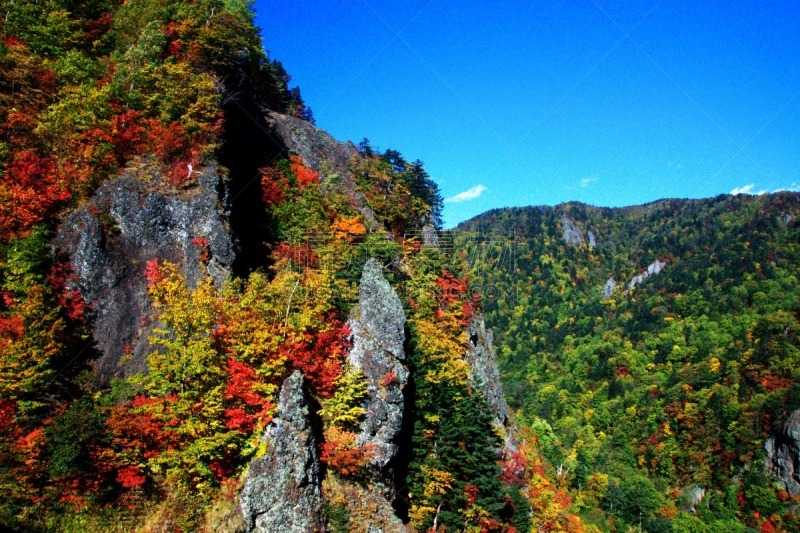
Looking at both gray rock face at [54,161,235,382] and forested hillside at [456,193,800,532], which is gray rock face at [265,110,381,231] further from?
forested hillside at [456,193,800,532]

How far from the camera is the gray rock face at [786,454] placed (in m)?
85.2

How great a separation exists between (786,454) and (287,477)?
108 m

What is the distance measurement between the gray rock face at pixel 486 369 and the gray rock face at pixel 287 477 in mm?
17122

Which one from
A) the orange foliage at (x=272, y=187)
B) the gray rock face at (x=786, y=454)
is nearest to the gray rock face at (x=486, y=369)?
the orange foliage at (x=272, y=187)

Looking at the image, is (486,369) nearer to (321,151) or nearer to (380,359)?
(380,359)

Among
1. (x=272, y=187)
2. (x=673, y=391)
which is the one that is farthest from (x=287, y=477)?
(x=673, y=391)

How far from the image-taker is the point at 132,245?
25.4m

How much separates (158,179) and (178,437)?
15286mm

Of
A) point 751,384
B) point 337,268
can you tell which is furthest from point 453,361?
point 751,384

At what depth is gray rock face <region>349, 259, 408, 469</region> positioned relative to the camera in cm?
2573

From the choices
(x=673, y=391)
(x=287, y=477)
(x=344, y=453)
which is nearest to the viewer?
(x=287, y=477)

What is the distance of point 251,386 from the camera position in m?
21.8

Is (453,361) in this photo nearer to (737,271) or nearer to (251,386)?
(251,386)

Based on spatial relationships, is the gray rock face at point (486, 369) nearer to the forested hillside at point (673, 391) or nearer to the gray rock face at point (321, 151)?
the gray rock face at point (321, 151)
